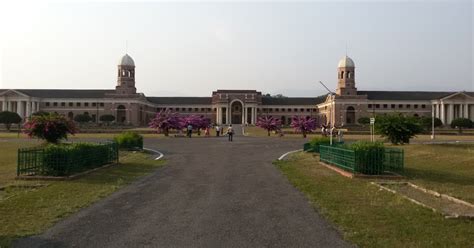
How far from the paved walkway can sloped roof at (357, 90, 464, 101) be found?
106887mm

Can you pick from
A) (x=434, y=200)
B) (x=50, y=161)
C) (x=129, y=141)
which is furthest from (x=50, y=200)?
(x=129, y=141)

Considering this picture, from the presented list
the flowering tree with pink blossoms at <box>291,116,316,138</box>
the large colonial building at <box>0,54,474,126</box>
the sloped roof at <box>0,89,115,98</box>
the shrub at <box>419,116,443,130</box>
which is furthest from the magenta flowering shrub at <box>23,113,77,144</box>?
the sloped roof at <box>0,89,115,98</box>

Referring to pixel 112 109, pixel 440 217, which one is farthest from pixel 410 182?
pixel 112 109

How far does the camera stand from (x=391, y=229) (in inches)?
319

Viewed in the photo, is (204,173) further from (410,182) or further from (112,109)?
(112,109)

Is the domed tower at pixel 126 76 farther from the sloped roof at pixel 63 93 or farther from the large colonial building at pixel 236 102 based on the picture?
the sloped roof at pixel 63 93

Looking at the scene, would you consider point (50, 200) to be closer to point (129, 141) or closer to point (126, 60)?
point (129, 141)

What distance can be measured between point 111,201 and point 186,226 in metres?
3.33

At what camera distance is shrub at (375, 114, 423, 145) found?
3008 centimetres

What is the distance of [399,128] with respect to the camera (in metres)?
30.0

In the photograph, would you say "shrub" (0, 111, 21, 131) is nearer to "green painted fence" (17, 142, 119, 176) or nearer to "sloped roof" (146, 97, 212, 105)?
"sloped roof" (146, 97, 212, 105)

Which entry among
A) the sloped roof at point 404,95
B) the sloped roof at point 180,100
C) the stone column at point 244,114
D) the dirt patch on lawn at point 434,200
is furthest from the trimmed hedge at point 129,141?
the sloped roof at point 180,100

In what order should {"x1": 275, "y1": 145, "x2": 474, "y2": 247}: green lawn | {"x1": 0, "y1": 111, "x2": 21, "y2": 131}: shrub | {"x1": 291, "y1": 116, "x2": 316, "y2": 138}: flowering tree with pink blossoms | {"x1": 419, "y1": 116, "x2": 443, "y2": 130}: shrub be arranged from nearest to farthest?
{"x1": 275, "y1": 145, "x2": 474, "y2": 247}: green lawn, {"x1": 419, "y1": 116, "x2": 443, "y2": 130}: shrub, {"x1": 291, "y1": 116, "x2": 316, "y2": 138}: flowering tree with pink blossoms, {"x1": 0, "y1": 111, "x2": 21, "y2": 131}: shrub

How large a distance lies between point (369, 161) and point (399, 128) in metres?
14.5
